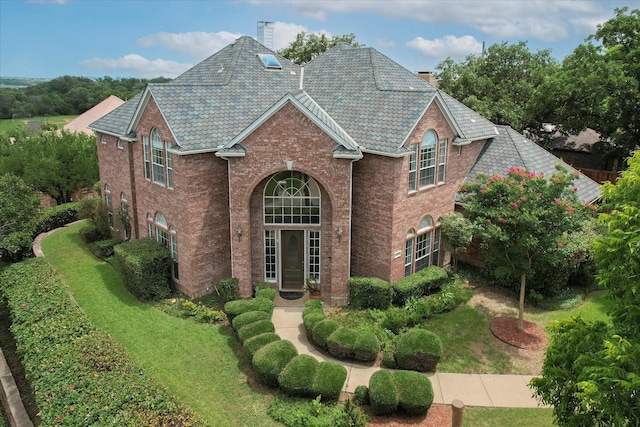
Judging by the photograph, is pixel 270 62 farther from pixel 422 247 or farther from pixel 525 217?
pixel 525 217

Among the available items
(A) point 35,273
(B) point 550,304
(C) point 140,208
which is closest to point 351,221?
(B) point 550,304

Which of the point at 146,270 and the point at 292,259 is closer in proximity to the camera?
the point at 146,270

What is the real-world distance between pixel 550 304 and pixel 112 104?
57309 millimetres

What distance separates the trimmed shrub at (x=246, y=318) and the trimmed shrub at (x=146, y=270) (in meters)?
4.78

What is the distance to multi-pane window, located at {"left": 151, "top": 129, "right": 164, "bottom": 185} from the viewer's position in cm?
2003

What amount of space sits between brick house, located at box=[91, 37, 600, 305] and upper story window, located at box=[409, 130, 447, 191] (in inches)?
2.0

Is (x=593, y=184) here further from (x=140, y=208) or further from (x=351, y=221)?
(x=140, y=208)

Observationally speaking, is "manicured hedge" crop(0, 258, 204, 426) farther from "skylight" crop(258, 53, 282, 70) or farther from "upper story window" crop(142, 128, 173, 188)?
"skylight" crop(258, 53, 282, 70)

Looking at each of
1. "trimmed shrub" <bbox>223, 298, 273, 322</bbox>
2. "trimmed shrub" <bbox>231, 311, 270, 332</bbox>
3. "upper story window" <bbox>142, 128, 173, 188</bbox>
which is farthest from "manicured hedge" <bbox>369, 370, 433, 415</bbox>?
"upper story window" <bbox>142, 128, 173, 188</bbox>

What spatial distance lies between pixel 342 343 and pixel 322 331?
2.97 feet

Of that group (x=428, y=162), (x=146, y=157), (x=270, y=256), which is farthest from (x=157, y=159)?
(x=428, y=162)

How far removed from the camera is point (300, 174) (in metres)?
19.0

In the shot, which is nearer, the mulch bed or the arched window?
the mulch bed

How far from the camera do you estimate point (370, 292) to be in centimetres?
1848
